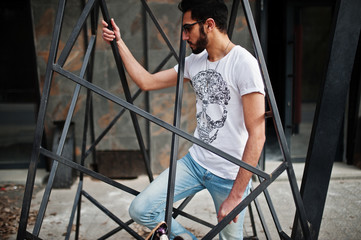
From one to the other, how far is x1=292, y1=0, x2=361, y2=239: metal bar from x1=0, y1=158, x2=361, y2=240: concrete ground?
61.0 inches

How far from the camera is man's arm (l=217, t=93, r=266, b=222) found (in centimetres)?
198

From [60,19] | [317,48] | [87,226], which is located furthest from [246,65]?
[317,48]

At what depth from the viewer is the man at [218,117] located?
200 cm

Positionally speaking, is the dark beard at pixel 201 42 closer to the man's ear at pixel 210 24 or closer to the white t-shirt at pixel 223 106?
the man's ear at pixel 210 24

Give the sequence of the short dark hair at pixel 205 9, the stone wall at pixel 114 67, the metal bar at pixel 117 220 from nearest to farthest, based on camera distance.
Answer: the short dark hair at pixel 205 9 < the metal bar at pixel 117 220 < the stone wall at pixel 114 67

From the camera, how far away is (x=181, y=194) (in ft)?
7.73

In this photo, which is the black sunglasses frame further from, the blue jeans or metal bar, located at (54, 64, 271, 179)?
the blue jeans

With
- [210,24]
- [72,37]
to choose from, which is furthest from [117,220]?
[210,24]

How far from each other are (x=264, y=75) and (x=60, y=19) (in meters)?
1.19

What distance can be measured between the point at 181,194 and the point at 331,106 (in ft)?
3.95

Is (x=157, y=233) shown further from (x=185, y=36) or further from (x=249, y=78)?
(x=185, y=36)

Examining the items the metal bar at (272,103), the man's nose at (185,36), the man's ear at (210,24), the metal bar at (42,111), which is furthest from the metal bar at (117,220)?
the man's ear at (210,24)

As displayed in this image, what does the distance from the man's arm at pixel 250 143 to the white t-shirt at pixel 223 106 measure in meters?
0.10

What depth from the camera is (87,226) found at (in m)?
3.98
